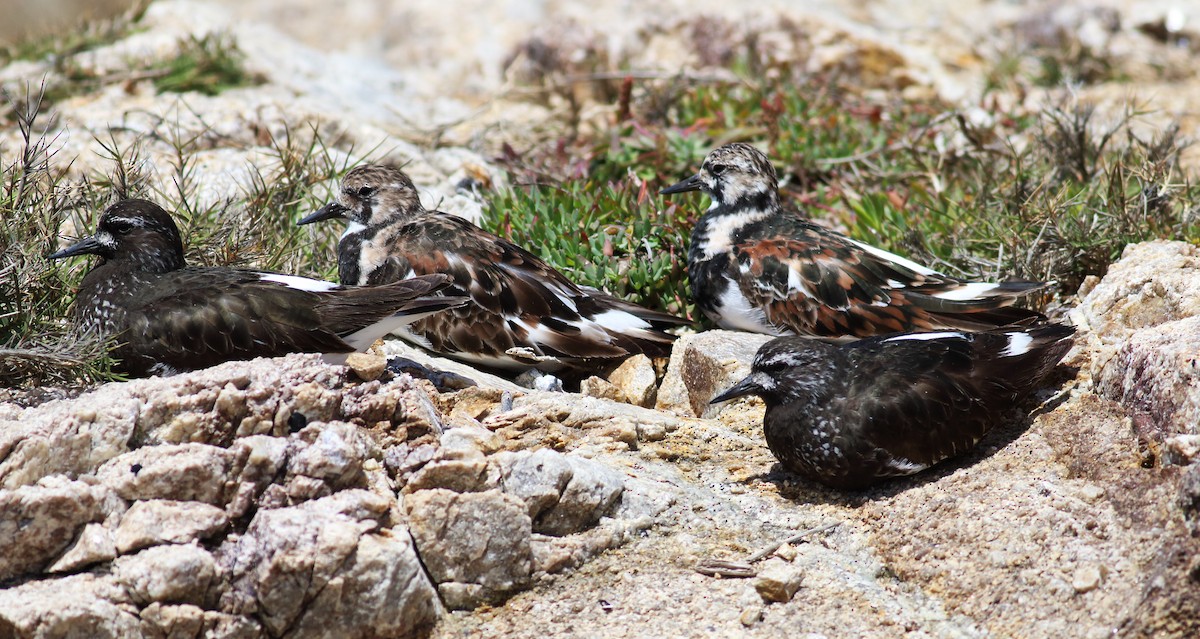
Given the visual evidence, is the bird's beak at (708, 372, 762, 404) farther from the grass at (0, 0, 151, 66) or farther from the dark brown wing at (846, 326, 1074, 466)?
the grass at (0, 0, 151, 66)

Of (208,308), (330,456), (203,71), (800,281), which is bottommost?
(800,281)

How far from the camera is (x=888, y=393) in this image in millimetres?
4926

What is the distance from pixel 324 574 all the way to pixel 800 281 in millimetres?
3205

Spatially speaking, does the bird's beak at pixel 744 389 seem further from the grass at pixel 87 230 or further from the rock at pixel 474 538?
the grass at pixel 87 230

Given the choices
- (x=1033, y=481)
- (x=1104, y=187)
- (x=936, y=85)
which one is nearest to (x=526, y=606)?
(x=1033, y=481)

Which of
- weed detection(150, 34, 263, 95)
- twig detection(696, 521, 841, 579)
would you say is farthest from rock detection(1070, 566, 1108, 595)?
weed detection(150, 34, 263, 95)

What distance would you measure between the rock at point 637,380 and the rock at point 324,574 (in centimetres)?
213

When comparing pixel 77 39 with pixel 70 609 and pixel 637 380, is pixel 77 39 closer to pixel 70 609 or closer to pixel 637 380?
pixel 637 380

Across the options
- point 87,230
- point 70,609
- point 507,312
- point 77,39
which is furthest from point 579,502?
point 77,39

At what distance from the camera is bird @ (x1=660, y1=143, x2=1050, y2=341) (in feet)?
19.6

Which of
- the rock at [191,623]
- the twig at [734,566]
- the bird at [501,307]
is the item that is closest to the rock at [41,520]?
the rock at [191,623]

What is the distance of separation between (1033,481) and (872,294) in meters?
1.70

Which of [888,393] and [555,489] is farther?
[888,393]

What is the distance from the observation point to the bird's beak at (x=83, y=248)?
5.35 m
